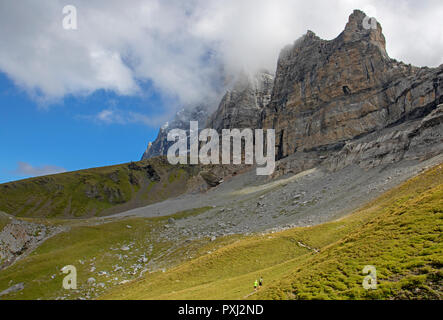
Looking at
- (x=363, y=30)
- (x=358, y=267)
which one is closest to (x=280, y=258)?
(x=358, y=267)

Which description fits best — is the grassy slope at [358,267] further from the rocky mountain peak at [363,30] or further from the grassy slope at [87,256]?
the rocky mountain peak at [363,30]

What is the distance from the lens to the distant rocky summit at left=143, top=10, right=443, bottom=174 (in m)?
69.1

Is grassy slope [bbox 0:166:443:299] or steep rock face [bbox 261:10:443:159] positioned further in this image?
steep rock face [bbox 261:10:443:159]

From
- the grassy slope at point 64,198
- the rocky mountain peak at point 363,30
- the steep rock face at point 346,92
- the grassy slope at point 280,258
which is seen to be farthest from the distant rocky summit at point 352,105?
the grassy slope at point 64,198

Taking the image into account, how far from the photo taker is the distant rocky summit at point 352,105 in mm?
69062

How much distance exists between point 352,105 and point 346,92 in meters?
8.64

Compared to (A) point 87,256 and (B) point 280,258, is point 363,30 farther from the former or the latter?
(A) point 87,256

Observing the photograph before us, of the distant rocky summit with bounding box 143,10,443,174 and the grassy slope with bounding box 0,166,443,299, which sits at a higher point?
the distant rocky summit with bounding box 143,10,443,174

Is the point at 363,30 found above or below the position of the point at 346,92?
above

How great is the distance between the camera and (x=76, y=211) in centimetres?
16638

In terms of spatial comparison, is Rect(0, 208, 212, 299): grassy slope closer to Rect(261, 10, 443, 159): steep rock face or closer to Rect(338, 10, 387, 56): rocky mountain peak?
Rect(261, 10, 443, 159): steep rock face

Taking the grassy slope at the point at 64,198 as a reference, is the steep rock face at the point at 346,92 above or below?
above

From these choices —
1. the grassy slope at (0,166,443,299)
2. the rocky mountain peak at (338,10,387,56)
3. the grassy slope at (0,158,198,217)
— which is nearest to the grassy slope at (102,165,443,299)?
the grassy slope at (0,166,443,299)

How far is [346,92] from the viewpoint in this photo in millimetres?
111062
